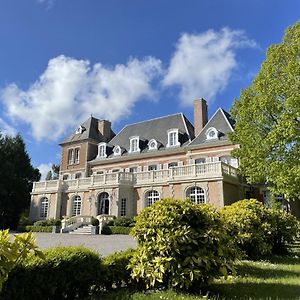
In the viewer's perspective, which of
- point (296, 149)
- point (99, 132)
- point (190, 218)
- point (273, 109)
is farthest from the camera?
point (99, 132)

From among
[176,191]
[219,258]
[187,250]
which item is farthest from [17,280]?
[176,191]

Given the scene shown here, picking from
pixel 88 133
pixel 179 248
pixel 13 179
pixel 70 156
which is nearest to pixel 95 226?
pixel 70 156

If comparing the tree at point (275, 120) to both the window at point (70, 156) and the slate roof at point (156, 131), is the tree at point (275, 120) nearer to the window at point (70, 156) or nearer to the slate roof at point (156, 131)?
the slate roof at point (156, 131)

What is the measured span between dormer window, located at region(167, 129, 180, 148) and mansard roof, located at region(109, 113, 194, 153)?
461 millimetres

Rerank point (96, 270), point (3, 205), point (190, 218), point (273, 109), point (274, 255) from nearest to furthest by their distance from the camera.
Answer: point (96, 270), point (190, 218), point (274, 255), point (273, 109), point (3, 205)

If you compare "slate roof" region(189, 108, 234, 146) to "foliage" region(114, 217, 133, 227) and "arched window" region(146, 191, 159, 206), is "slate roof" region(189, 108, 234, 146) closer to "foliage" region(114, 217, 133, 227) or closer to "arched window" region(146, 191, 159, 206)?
"arched window" region(146, 191, 159, 206)

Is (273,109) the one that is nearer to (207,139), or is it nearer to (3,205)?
(207,139)

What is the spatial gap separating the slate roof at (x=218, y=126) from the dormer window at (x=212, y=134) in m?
0.30

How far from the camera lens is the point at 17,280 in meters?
4.20

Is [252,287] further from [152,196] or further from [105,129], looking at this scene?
[105,129]

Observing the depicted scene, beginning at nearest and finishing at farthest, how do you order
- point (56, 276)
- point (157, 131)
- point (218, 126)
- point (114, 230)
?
point (56, 276), point (114, 230), point (218, 126), point (157, 131)

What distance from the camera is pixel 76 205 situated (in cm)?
2898

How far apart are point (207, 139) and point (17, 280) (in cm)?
2401

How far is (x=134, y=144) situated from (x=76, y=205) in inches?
344
